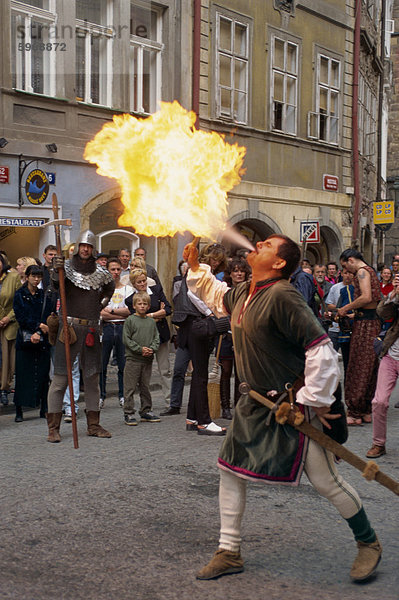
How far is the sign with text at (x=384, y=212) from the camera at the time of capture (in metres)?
21.0

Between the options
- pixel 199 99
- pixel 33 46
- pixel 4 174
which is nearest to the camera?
pixel 4 174

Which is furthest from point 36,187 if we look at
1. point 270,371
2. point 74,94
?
point 270,371

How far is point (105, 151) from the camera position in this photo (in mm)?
7430

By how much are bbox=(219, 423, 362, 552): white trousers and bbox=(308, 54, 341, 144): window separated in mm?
17638

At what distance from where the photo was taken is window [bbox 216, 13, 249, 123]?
17.8 m

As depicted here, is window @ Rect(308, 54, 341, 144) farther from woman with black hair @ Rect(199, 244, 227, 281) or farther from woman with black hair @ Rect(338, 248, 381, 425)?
woman with black hair @ Rect(199, 244, 227, 281)

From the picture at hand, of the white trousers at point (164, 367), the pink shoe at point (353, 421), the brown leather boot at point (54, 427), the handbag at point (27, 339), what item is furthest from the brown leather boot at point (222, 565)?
the white trousers at point (164, 367)

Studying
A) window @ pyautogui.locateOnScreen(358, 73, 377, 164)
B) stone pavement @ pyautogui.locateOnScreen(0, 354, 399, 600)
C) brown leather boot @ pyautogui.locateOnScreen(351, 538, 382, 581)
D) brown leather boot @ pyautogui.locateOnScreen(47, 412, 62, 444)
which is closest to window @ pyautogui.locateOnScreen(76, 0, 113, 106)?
brown leather boot @ pyautogui.locateOnScreen(47, 412, 62, 444)

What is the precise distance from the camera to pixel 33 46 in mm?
14344

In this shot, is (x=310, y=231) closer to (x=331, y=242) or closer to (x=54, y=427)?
(x=331, y=242)

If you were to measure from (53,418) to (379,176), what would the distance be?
72.7 feet

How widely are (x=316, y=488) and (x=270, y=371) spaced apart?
25.4 inches

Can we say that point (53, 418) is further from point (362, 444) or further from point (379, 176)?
point (379, 176)

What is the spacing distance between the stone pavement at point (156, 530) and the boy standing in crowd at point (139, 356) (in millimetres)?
1453
